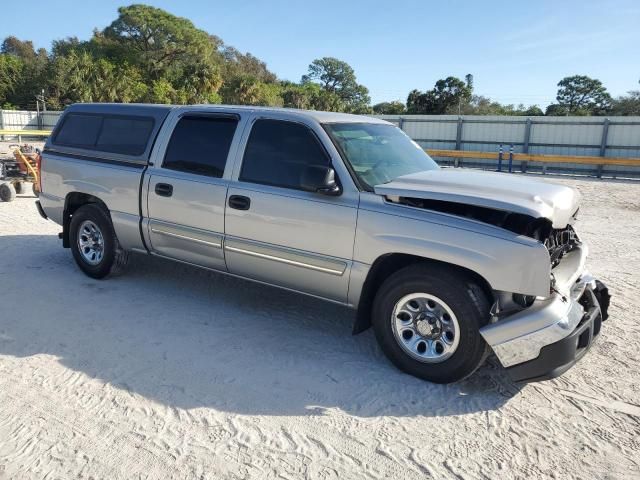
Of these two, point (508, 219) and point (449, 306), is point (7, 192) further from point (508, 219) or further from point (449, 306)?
point (508, 219)

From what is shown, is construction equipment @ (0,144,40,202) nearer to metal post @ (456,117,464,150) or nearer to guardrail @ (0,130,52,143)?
guardrail @ (0,130,52,143)

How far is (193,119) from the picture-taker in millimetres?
5023

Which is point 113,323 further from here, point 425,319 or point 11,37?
point 11,37

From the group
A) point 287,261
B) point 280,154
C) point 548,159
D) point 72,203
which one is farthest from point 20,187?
point 548,159

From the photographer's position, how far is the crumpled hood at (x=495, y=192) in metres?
3.44

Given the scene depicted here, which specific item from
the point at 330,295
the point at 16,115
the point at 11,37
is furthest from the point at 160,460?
the point at 11,37

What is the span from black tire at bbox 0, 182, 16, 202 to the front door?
25.8ft

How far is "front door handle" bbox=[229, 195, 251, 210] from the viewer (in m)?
4.46

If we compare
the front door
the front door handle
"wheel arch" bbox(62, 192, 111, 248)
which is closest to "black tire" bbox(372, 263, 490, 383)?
the front door

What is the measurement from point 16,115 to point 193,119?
3882cm

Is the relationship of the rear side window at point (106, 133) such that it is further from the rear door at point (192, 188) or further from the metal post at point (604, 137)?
the metal post at point (604, 137)

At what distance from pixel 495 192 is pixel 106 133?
13.7ft

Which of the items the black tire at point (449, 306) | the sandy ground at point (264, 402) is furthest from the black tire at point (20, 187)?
the black tire at point (449, 306)

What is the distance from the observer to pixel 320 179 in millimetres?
3906
